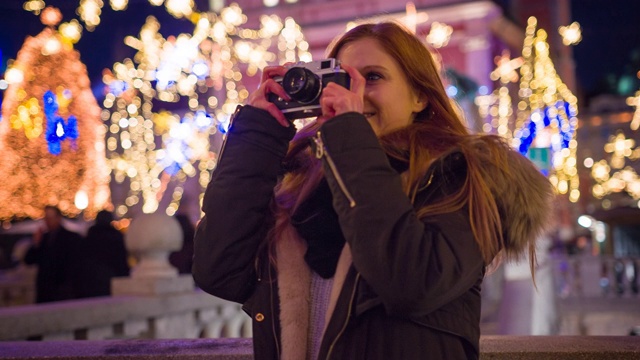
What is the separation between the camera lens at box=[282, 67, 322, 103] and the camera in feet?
6.08

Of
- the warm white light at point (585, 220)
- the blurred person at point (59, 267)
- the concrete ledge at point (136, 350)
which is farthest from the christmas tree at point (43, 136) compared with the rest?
the concrete ledge at point (136, 350)

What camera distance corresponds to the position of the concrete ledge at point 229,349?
102 inches

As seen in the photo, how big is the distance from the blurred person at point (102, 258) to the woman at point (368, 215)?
17.5 ft

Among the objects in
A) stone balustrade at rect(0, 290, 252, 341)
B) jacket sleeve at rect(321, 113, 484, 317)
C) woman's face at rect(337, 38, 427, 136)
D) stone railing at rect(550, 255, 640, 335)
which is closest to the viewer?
jacket sleeve at rect(321, 113, 484, 317)

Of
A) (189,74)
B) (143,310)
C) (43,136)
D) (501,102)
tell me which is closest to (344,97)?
(143,310)

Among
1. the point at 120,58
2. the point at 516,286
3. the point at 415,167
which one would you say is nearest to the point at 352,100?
the point at 415,167

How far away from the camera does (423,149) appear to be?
6.14 feet

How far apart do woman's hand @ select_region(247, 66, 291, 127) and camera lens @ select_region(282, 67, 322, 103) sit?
0.15 feet

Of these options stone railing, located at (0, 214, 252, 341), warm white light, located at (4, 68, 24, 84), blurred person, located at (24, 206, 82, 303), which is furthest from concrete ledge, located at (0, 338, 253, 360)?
warm white light, located at (4, 68, 24, 84)

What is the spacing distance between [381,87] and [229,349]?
4.49ft

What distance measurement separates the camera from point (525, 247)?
1.83m

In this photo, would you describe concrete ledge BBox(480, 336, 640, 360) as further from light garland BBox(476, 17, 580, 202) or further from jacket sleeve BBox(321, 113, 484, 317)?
light garland BBox(476, 17, 580, 202)

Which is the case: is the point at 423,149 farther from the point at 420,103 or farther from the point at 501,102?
the point at 501,102

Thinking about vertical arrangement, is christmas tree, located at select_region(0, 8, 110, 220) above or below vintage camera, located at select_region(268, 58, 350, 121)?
above
